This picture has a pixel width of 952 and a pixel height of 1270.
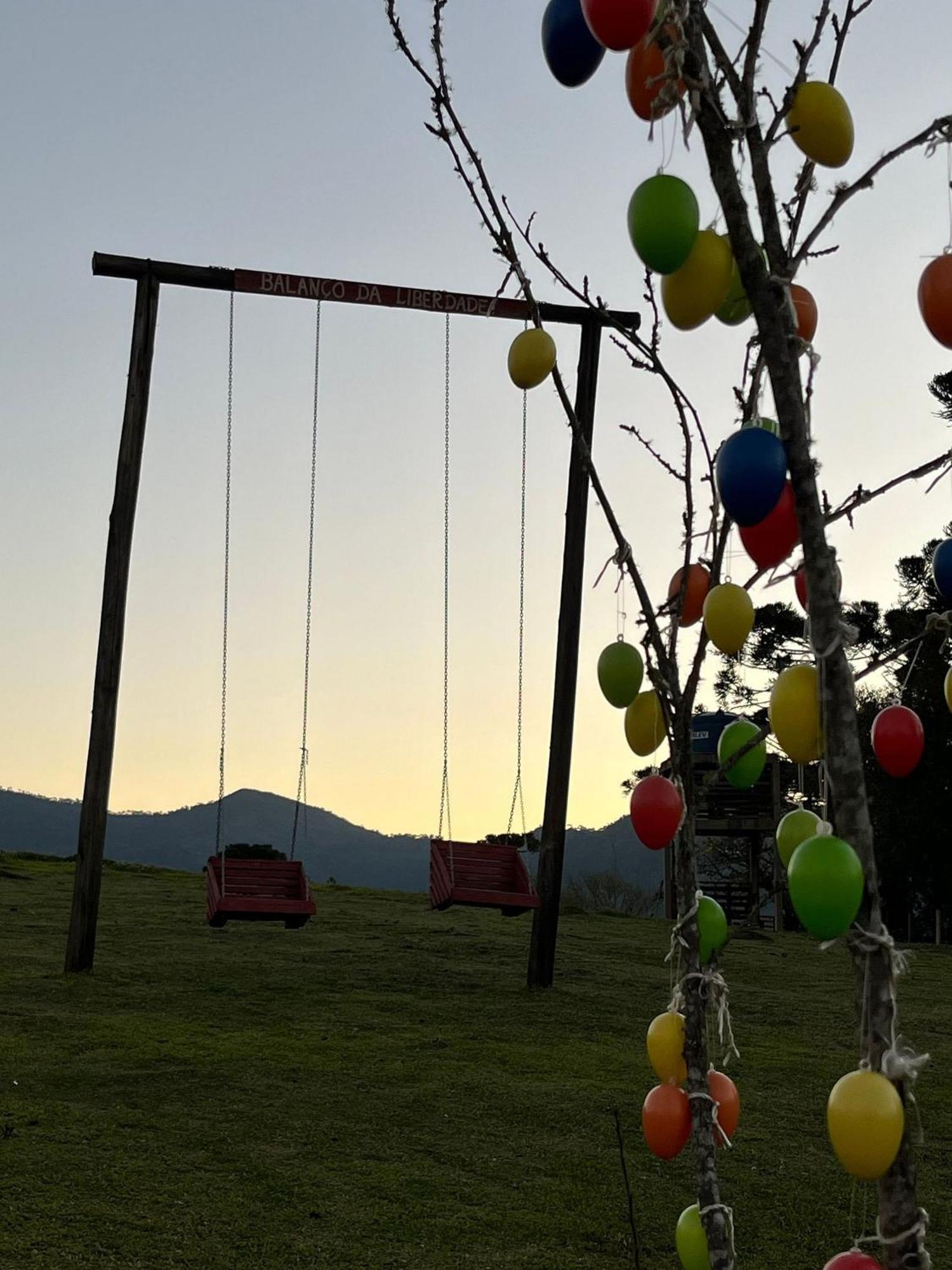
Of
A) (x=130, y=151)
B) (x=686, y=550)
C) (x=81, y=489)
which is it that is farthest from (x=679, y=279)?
(x=81, y=489)

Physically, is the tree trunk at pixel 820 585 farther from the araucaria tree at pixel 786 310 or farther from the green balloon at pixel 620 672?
the green balloon at pixel 620 672

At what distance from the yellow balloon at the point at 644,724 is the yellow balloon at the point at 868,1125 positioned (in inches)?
35.8

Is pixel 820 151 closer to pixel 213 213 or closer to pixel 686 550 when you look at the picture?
pixel 686 550

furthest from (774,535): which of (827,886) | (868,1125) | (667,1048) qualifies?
(667,1048)

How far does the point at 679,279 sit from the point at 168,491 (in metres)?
7.52

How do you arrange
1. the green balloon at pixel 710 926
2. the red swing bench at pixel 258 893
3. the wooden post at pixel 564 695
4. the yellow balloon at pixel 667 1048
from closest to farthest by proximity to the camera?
the yellow balloon at pixel 667 1048 → the green balloon at pixel 710 926 → the red swing bench at pixel 258 893 → the wooden post at pixel 564 695

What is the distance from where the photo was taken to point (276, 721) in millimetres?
7879

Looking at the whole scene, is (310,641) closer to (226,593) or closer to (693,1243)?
(226,593)

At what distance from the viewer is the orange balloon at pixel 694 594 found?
8.05 feet

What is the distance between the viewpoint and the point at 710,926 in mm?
2314

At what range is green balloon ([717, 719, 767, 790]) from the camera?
99.3 inches

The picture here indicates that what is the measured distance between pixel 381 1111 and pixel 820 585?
15.2 feet

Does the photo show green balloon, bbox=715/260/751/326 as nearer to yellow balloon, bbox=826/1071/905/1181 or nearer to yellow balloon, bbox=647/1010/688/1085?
yellow balloon, bbox=826/1071/905/1181

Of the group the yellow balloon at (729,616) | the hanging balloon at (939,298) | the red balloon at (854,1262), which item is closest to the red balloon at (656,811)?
the yellow balloon at (729,616)
